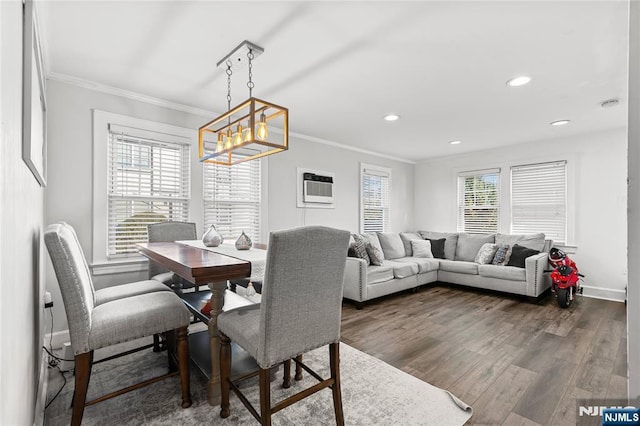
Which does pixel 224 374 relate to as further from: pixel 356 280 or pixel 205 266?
pixel 356 280

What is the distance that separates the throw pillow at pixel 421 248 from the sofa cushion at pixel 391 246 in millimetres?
232

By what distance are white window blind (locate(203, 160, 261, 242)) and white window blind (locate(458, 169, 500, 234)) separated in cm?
415

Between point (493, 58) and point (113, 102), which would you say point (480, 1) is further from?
point (113, 102)

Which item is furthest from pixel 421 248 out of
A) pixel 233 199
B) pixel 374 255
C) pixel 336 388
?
pixel 336 388

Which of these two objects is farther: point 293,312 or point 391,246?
point 391,246

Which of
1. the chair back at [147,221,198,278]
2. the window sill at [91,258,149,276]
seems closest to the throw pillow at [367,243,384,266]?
the chair back at [147,221,198,278]

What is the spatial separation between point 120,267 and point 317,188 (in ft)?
9.21

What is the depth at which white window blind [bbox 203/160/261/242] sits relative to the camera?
12.4 ft

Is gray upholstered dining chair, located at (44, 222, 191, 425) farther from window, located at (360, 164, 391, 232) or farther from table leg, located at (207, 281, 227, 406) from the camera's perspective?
window, located at (360, 164, 391, 232)

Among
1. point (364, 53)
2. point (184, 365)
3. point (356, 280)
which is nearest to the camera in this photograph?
point (184, 365)

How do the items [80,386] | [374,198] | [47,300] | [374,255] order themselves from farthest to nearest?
[374,198] < [374,255] < [47,300] < [80,386]

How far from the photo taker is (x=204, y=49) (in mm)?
2357

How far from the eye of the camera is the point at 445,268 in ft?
16.8

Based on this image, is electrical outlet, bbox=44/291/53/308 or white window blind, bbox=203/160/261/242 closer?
electrical outlet, bbox=44/291/53/308
